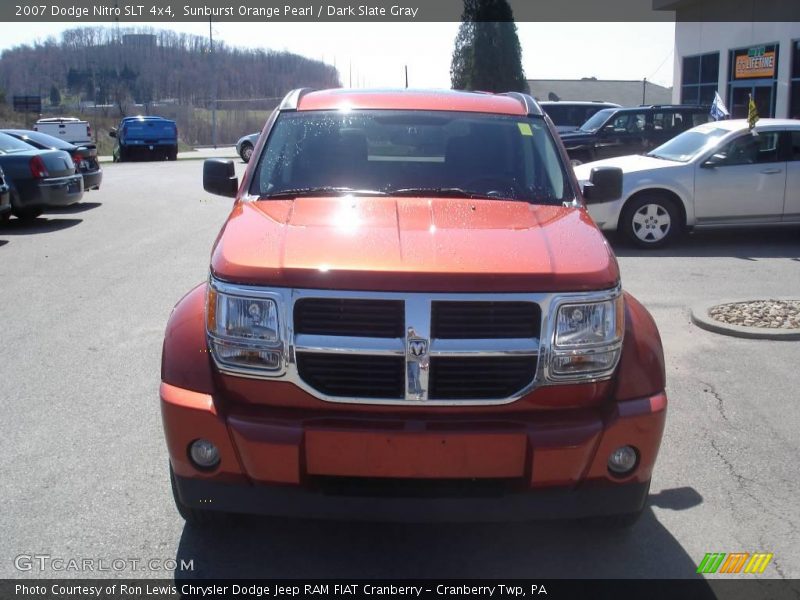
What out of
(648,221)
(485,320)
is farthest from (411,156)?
(648,221)

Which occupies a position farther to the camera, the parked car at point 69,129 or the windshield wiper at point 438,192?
the parked car at point 69,129

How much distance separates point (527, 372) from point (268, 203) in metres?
1.65

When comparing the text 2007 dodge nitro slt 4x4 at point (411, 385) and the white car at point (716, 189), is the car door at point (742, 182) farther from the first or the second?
the text 2007 dodge nitro slt 4x4 at point (411, 385)

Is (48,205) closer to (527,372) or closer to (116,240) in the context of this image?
(116,240)

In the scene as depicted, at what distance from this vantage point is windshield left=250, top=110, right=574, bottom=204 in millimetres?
4613

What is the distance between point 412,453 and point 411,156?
6.71 ft

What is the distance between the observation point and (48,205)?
14312 millimetres

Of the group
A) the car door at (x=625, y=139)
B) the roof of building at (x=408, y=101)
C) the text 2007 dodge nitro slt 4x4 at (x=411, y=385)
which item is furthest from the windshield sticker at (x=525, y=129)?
the car door at (x=625, y=139)

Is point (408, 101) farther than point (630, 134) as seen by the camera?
No

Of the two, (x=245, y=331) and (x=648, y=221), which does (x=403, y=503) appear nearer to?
(x=245, y=331)

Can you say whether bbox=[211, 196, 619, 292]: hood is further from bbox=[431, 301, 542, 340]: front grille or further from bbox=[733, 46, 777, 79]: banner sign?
bbox=[733, 46, 777, 79]: banner sign

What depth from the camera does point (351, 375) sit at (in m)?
3.37

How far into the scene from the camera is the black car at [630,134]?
20.1 m

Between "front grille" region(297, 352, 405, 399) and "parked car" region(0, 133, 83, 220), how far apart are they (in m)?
11.9
